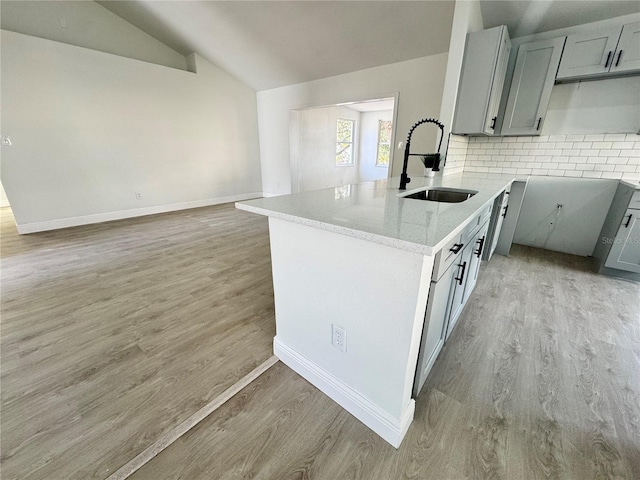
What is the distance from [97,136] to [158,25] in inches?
80.3

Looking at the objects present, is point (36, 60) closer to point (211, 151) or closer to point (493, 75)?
point (211, 151)

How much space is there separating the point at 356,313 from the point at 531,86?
10.8 ft

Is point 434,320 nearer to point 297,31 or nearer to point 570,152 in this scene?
point 570,152

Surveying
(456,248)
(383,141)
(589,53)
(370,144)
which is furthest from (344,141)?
(456,248)

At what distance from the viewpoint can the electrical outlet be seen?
3.85ft

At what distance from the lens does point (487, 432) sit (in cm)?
116

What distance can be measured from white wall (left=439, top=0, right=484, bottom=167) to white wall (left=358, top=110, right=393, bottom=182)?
516 centimetres

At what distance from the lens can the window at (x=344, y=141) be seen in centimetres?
729

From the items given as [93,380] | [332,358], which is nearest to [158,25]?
[93,380]

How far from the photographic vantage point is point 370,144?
809 centimetres

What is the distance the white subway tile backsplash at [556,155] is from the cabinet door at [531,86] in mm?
380

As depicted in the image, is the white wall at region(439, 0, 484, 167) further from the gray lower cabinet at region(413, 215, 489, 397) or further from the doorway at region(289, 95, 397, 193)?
the doorway at region(289, 95, 397, 193)

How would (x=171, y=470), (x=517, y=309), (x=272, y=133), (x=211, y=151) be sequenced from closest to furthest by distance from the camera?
(x=171, y=470) → (x=517, y=309) → (x=211, y=151) → (x=272, y=133)

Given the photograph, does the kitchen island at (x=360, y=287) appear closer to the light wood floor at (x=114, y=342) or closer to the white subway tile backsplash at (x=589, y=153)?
the light wood floor at (x=114, y=342)
